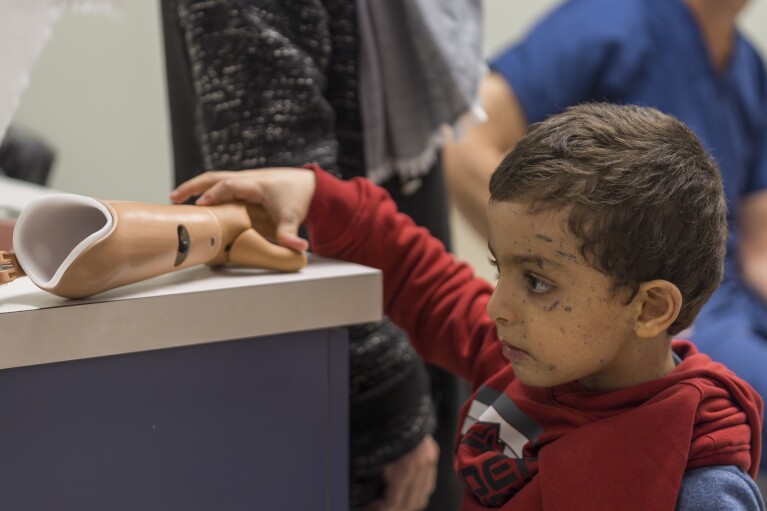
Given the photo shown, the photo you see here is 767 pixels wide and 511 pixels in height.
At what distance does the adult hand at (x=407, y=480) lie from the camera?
83 centimetres

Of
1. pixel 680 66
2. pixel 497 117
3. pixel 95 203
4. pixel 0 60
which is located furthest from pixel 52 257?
pixel 680 66

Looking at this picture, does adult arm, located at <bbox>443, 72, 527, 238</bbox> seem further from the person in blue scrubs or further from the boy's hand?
the boy's hand

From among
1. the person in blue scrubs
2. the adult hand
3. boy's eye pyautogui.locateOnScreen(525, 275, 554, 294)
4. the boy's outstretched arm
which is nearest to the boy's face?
boy's eye pyautogui.locateOnScreen(525, 275, 554, 294)

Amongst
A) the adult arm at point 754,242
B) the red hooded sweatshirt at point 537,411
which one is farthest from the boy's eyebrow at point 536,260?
the adult arm at point 754,242

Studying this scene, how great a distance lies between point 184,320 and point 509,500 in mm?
243

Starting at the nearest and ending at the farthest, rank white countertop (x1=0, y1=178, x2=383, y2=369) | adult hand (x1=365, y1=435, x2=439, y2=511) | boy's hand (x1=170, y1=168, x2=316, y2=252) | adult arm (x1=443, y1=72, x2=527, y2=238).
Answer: white countertop (x1=0, y1=178, x2=383, y2=369)
boy's hand (x1=170, y1=168, x2=316, y2=252)
adult hand (x1=365, y1=435, x2=439, y2=511)
adult arm (x1=443, y1=72, x2=527, y2=238)

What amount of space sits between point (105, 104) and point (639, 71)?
946 mm

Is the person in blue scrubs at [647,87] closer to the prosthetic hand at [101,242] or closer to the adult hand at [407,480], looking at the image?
the adult hand at [407,480]

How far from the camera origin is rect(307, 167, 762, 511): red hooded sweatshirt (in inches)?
23.2

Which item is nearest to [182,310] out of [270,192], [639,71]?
[270,192]

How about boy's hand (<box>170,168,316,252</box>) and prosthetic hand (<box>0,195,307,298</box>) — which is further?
boy's hand (<box>170,168,316,252</box>)

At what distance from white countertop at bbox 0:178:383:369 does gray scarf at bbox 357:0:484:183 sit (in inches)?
9.3

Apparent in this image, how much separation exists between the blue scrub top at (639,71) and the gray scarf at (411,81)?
0.34 m

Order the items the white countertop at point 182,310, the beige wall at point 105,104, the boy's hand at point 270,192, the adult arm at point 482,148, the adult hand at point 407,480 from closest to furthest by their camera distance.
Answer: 1. the white countertop at point 182,310
2. the boy's hand at point 270,192
3. the adult hand at point 407,480
4. the adult arm at point 482,148
5. the beige wall at point 105,104
